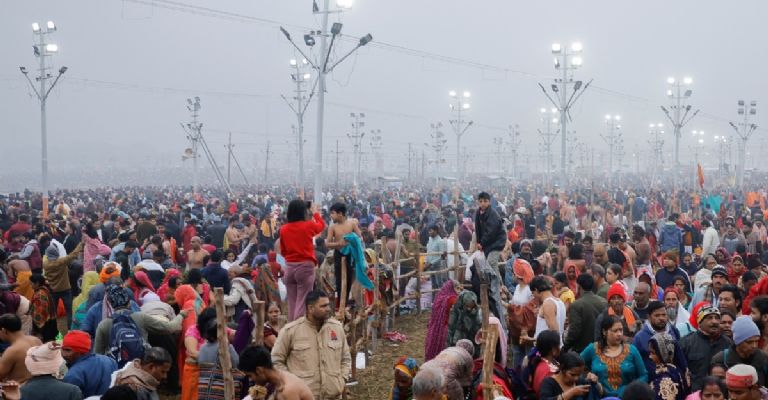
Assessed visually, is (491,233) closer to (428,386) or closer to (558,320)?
(558,320)

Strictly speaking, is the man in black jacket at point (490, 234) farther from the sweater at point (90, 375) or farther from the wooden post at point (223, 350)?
the sweater at point (90, 375)

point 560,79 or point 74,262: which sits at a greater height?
point 560,79

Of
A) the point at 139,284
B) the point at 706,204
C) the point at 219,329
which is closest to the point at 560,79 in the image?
the point at 706,204

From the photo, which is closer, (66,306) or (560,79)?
(66,306)

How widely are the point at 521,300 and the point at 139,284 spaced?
432cm

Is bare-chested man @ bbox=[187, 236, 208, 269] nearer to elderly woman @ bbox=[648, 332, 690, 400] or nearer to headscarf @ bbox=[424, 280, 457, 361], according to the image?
headscarf @ bbox=[424, 280, 457, 361]

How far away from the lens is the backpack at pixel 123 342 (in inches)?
282

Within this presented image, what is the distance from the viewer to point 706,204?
25906 millimetres

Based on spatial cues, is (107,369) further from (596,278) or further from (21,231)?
(21,231)

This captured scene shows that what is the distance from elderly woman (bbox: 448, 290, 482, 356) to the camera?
23.6ft

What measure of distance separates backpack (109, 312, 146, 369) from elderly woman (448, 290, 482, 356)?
3.00 metres

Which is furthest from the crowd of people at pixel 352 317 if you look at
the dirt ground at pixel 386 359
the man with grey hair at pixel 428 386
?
the dirt ground at pixel 386 359

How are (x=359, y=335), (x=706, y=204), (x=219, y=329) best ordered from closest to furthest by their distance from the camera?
1. (x=219, y=329)
2. (x=359, y=335)
3. (x=706, y=204)

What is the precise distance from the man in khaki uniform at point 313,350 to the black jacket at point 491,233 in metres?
3.78
